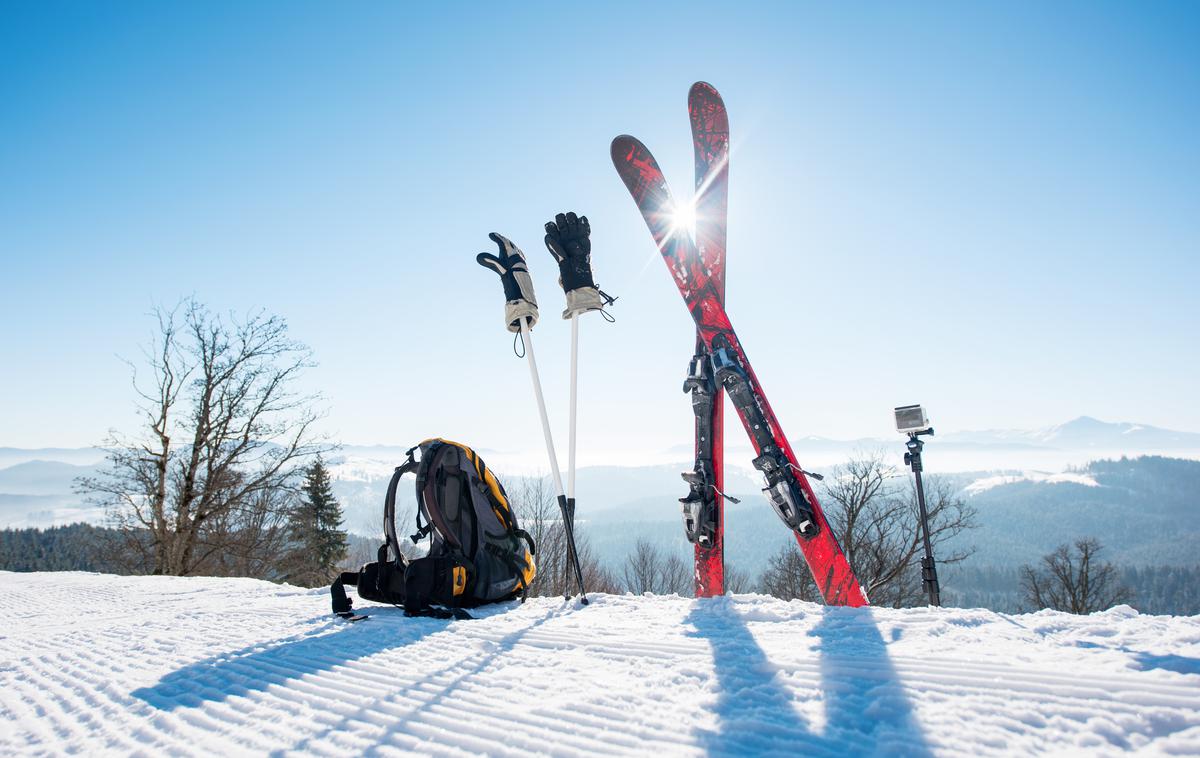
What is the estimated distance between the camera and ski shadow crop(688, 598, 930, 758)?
3.73 ft

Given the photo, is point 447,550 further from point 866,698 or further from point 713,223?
point 713,223

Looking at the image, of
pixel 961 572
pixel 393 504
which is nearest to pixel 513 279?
pixel 393 504

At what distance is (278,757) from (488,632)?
3.98 ft

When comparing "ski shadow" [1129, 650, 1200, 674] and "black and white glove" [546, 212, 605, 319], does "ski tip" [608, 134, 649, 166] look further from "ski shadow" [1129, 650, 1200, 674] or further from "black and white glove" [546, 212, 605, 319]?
"ski shadow" [1129, 650, 1200, 674]

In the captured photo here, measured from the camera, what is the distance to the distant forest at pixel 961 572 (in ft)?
44.6

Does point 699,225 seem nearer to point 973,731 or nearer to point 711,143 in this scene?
point 711,143

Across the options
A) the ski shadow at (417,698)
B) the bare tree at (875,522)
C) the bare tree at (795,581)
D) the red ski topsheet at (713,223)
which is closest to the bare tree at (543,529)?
the bare tree at (795,581)

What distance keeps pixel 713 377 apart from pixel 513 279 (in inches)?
69.2

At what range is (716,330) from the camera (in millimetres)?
4305

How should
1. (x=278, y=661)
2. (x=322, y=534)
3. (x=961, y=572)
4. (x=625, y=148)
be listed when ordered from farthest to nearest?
(x=961, y=572) → (x=322, y=534) → (x=625, y=148) → (x=278, y=661)

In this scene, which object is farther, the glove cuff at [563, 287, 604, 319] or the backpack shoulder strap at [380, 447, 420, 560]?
the glove cuff at [563, 287, 604, 319]

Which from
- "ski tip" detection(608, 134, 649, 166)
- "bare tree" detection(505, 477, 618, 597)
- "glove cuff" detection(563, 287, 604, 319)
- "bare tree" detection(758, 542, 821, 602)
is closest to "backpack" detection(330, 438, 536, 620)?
"glove cuff" detection(563, 287, 604, 319)

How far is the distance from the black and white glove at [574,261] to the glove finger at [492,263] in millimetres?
393

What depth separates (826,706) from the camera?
132cm
